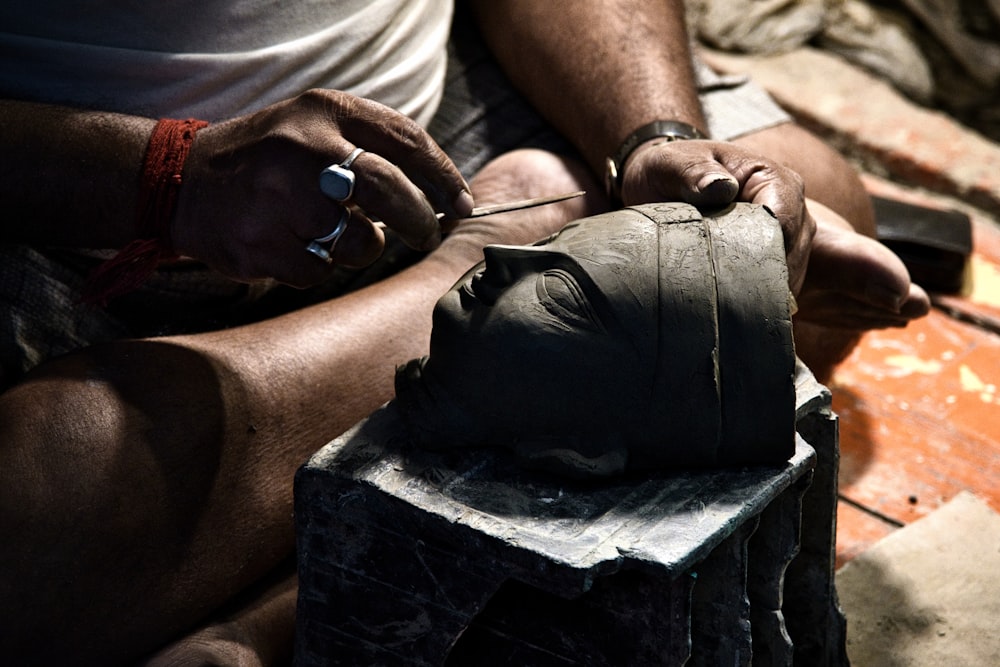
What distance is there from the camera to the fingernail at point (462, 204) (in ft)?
5.89

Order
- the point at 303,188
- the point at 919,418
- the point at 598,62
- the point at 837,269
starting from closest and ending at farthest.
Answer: the point at 303,188 < the point at 837,269 < the point at 598,62 < the point at 919,418

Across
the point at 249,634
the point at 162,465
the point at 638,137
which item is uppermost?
the point at 638,137

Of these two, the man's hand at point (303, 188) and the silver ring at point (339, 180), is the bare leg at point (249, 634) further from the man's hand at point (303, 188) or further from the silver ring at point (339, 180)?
the silver ring at point (339, 180)

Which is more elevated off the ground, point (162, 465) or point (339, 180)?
point (339, 180)

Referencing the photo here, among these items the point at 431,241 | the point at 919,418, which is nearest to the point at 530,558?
the point at 431,241

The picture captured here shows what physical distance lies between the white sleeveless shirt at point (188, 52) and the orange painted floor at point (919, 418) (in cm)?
148

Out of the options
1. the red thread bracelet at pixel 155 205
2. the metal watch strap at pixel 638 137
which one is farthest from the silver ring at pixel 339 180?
the metal watch strap at pixel 638 137

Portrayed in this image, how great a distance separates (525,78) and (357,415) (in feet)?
3.24

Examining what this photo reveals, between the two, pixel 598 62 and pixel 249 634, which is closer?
pixel 249 634

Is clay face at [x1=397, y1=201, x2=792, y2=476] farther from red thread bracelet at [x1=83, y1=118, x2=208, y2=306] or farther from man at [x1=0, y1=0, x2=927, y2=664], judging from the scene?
red thread bracelet at [x1=83, y1=118, x2=208, y2=306]

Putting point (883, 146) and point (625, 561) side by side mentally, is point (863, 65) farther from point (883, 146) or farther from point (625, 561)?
point (625, 561)

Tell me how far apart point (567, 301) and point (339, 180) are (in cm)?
40

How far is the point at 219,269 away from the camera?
1.82m

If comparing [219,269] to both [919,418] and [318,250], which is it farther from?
[919,418]
